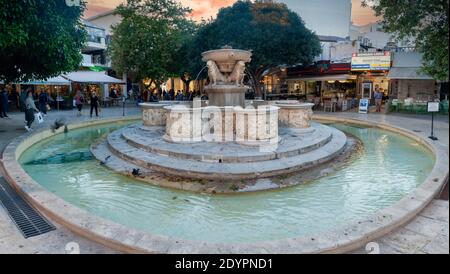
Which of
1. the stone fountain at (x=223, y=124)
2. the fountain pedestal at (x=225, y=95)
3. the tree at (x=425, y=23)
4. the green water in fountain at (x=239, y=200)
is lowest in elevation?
the green water in fountain at (x=239, y=200)

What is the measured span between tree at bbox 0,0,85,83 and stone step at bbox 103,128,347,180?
4708mm

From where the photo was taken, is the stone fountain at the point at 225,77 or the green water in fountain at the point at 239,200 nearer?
the green water in fountain at the point at 239,200

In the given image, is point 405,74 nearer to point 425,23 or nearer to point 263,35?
point 263,35

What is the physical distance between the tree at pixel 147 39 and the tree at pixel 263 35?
5.33 m

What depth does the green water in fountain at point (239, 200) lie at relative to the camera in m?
4.92

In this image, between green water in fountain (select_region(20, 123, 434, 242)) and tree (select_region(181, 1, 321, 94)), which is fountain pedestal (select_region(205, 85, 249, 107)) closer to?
green water in fountain (select_region(20, 123, 434, 242))

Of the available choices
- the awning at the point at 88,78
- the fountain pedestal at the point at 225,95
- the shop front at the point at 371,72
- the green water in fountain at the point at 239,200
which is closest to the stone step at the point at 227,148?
the green water in fountain at the point at 239,200

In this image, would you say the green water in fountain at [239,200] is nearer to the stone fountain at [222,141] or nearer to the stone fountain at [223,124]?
the stone fountain at [222,141]

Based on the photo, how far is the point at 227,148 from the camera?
874 cm

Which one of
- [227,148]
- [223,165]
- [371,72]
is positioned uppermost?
[371,72]

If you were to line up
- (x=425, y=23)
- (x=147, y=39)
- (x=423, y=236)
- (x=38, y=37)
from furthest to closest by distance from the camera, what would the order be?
(x=147, y=39) → (x=425, y=23) → (x=38, y=37) → (x=423, y=236)

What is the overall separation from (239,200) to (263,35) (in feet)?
59.3

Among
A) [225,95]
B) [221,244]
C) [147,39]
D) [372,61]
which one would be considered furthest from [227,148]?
[147,39]

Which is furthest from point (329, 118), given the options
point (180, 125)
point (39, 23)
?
point (39, 23)
